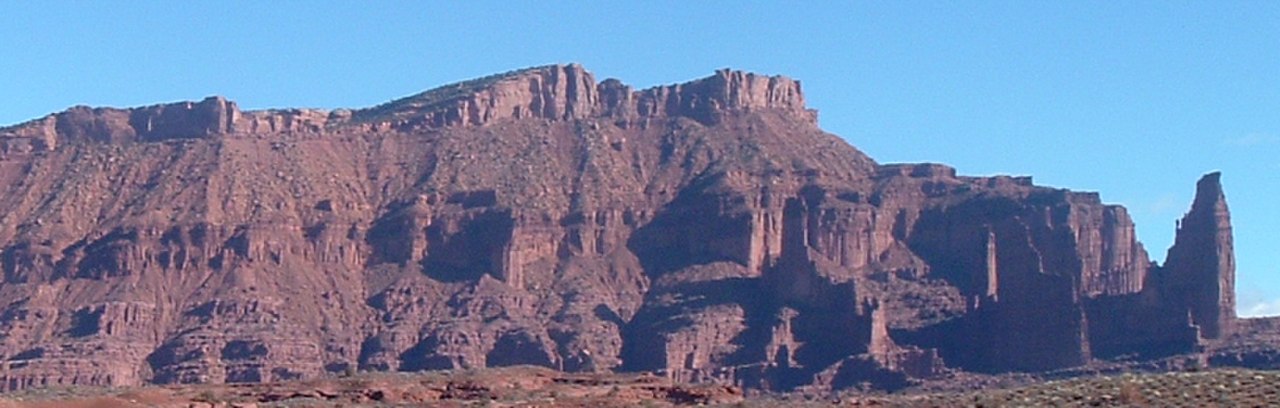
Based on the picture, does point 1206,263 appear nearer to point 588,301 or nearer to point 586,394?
point 588,301

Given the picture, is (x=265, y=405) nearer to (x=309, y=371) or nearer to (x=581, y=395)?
(x=581, y=395)

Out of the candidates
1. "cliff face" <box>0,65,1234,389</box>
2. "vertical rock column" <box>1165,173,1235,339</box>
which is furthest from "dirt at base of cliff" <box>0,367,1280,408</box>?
"vertical rock column" <box>1165,173,1235,339</box>

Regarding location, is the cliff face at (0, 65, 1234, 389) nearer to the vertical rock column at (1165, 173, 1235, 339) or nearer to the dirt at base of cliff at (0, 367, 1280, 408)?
the vertical rock column at (1165, 173, 1235, 339)

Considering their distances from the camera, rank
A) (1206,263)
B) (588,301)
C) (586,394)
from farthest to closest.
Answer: (588,301) → (1206,263) → (586,394)

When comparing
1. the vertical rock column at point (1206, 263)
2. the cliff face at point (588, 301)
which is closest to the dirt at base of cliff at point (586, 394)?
the cliff face at point (588, 301)

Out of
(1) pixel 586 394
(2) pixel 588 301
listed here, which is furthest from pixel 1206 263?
(1) pixel 586 394

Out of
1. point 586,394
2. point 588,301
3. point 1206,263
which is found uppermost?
point 1206,263

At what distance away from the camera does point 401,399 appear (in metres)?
71.7

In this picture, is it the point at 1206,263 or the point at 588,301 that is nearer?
the point at 1206,263

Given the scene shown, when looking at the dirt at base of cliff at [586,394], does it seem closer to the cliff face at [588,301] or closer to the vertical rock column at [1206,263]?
the cliff face at [588,301]

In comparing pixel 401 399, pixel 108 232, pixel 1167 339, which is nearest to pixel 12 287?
pixel 108 232

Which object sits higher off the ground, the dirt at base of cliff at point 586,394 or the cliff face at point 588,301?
the cliff face at point 588,301

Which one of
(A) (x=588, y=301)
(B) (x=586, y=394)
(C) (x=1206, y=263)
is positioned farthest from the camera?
(A) (x=588, y=301)

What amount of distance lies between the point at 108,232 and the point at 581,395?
129686mm
